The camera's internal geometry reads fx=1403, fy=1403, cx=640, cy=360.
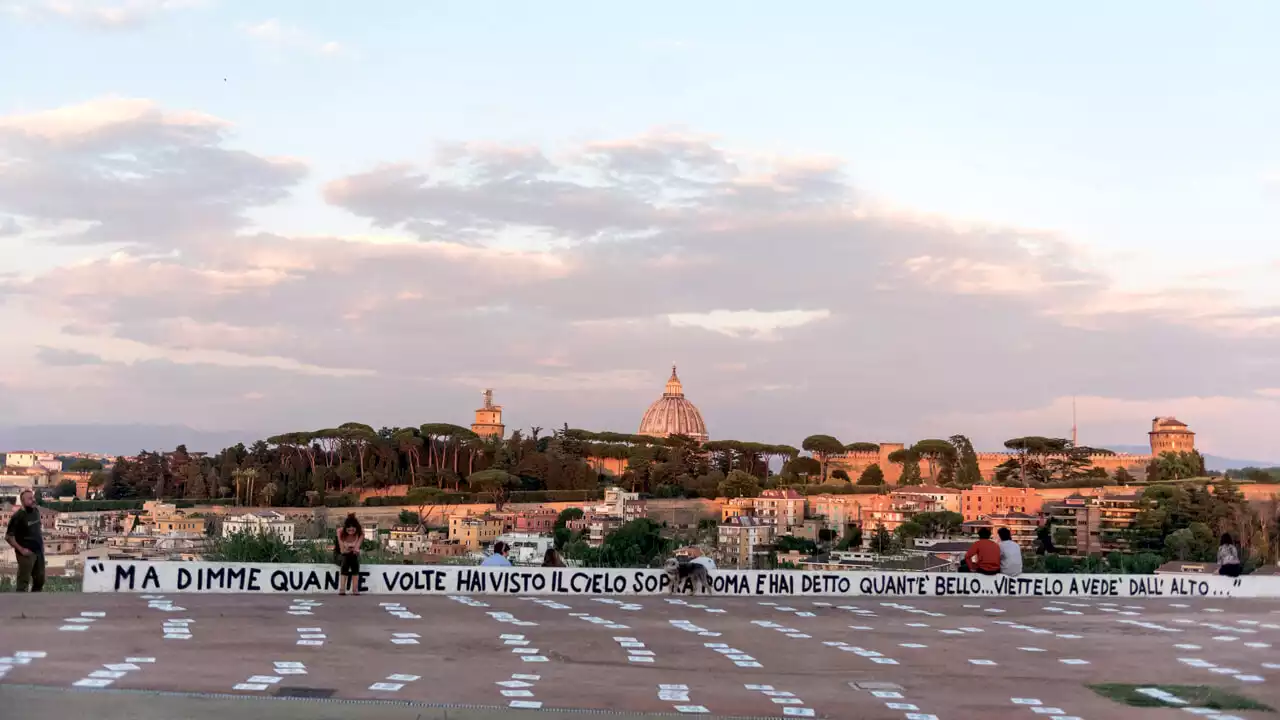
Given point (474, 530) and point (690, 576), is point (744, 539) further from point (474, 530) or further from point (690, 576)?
point (690, 576)

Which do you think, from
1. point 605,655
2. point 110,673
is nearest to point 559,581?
point 605,655

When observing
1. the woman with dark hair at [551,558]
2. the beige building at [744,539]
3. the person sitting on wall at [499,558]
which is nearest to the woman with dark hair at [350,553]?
the person sitting on wall at [499,558]

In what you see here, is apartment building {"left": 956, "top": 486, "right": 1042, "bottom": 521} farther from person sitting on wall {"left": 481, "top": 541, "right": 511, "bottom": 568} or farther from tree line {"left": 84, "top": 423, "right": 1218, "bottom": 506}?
person sitting on wall {"left": 481, "top": 541, "right": 511, "bottom": 568}

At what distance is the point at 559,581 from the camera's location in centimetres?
1914

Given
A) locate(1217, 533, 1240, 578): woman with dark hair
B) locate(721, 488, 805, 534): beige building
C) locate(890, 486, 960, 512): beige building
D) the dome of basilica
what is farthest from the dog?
the dome of basilica

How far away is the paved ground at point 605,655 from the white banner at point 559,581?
2.82ft

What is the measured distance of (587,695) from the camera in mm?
10125

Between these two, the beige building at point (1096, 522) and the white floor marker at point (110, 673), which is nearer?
the white floor marker at point (110, 673)

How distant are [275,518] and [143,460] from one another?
4393 cm

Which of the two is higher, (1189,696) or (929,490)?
(929,490)

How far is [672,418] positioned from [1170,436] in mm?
60542

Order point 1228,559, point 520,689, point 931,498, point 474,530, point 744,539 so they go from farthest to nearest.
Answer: point 931,498 → point 474,530 → point 744,539 → point 1228,559 → point 520,689

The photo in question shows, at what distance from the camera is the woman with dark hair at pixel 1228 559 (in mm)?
23641

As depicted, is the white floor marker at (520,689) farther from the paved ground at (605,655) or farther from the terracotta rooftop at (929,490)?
the terracotta rooftop at (929,490)
